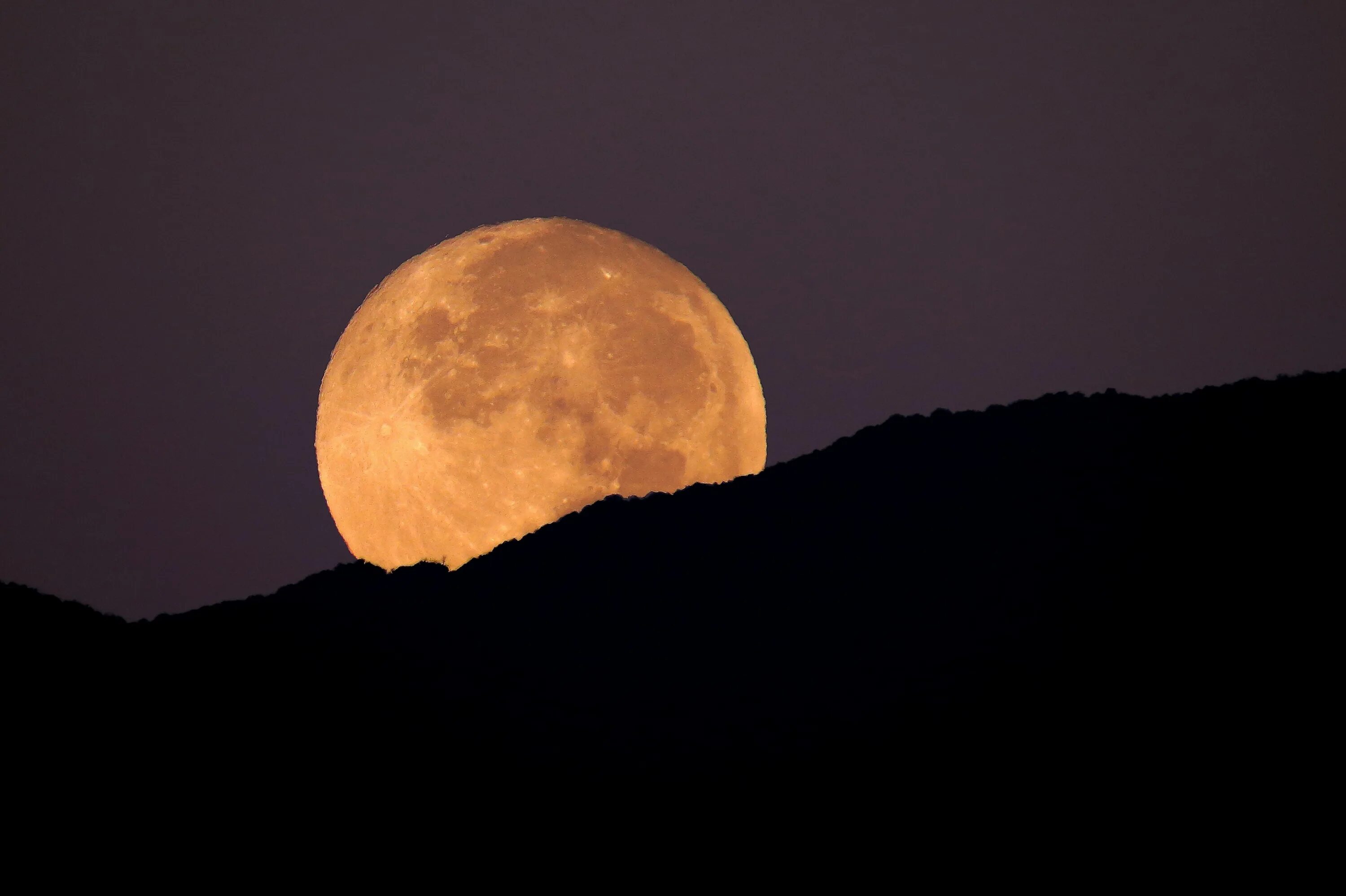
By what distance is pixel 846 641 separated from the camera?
1064cm

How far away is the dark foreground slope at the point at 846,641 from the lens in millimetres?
9000

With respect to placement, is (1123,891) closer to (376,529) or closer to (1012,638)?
(1012,638)

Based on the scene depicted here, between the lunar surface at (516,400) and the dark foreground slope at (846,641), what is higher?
the lunar surface at (516,400)

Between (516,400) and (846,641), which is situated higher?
(516,400)

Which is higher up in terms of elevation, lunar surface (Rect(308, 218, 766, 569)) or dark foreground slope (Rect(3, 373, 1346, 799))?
lunar surface (Rect(308, 218, 766, 569))

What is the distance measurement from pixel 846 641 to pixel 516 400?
8.19 m

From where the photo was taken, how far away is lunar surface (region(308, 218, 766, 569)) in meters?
17.2

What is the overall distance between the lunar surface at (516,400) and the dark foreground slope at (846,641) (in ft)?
11.5

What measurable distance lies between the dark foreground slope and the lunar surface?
11.5ft

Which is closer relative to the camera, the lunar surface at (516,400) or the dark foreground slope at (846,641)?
the dark foreground slope at (846,641)

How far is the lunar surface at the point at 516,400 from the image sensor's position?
17219 mm

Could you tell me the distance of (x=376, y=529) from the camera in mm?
18297

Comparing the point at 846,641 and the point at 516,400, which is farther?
the point at 516,400

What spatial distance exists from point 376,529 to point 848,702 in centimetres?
1071
